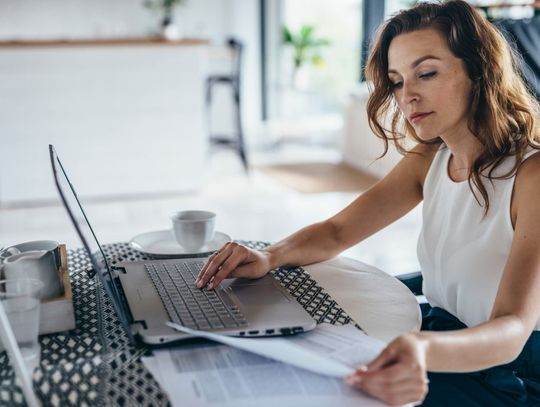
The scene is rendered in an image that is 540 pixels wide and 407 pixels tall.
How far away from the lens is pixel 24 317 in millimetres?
853

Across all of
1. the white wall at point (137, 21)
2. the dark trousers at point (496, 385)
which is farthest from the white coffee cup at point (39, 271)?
the white wall at point (137, 21)

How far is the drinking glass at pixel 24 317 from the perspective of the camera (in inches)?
33.6

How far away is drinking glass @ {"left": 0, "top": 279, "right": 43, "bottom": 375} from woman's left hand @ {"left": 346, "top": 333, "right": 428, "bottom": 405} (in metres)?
0.40

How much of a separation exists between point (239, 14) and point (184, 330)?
6.51 m

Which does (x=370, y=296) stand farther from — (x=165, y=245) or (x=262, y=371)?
(x=165, y=245)

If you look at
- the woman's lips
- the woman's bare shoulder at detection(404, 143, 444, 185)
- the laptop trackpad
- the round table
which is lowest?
the round table

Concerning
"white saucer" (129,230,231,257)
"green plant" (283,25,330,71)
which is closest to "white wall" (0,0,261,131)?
"green plant" (283,25,330,71)

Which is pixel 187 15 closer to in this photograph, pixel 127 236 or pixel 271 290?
pixel 127 236

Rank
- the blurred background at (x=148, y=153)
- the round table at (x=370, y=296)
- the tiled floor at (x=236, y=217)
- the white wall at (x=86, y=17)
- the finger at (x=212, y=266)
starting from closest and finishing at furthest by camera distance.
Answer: the round table at (x=370, y=296) → the finger at (x=212, y=266) → the tiled floor at (x=236, y=217) → the blurred background at (x=148, y=153) → the white wall at (x=86, y=17)

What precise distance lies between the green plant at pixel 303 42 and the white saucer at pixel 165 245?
18.5 ft

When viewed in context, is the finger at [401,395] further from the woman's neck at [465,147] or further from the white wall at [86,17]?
the white wall at [86,17]

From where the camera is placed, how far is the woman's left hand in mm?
747

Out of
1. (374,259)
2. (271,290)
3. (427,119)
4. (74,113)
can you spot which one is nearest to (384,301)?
(271,290)

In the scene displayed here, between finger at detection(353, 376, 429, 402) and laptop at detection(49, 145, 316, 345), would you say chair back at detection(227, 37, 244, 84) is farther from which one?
finger at detection(353, 376, 429, 402)
